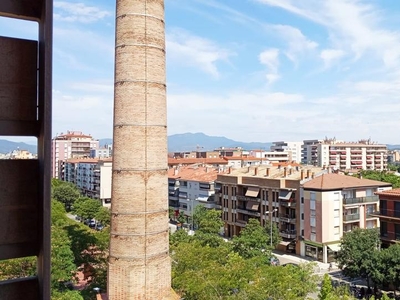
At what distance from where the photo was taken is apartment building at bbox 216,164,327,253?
141 ft

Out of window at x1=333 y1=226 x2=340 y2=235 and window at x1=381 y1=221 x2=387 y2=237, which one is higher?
window at x1=381 y1=221 x2=387 y2=237

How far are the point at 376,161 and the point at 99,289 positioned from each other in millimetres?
117807

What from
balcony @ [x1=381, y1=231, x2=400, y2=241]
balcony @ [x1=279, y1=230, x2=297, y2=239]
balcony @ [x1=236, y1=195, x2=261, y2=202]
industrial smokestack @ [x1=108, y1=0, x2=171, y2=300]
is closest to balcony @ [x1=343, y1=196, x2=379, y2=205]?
balcony @ [x1=279, y1=230, x2=297, y2=239]

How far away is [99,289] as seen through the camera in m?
19.7

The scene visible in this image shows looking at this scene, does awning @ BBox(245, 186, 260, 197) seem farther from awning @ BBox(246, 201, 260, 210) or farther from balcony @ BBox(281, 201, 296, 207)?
balcony @ BBox(281, 201, 296, 207)

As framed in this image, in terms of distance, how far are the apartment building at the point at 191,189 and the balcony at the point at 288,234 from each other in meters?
11.8

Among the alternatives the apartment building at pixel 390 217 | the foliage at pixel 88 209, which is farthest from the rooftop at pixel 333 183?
the foliage at pixel 88 209

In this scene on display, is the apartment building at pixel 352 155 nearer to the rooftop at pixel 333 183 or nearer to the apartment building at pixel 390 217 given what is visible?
the rooftop at pixel 333 183

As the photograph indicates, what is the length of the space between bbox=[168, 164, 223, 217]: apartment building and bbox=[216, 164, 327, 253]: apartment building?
10.4 ft

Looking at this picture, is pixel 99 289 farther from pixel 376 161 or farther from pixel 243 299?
pixel 376 161

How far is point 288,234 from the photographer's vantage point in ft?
142

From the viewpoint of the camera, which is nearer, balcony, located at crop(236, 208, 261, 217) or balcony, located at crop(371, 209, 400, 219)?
balcony, located at crop(371, 209, 400, 219)

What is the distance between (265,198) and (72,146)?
315 ft

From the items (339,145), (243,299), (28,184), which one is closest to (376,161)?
(339,145)
